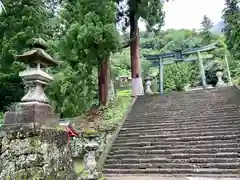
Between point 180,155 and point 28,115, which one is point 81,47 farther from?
point 28,115

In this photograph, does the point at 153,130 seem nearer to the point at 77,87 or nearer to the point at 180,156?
the point at 180,156

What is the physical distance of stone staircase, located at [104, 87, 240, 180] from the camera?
23.0 ft

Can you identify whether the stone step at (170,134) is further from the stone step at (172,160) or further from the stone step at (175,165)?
the stone step at (175,165)

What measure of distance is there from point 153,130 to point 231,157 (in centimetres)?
288

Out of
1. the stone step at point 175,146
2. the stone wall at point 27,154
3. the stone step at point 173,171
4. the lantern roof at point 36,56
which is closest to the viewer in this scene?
the stone wall at point 27,154

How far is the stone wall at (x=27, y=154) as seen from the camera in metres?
3.77

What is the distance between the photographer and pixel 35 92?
14.0 ft

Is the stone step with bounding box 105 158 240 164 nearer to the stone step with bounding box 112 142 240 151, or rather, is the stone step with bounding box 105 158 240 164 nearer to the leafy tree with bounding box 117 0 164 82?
the stone step with bounding box 112 142 240 151

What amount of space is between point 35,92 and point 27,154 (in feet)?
3.06

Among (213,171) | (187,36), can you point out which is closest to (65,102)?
(213,171)

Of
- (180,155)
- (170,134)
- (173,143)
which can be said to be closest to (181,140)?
(173,143)

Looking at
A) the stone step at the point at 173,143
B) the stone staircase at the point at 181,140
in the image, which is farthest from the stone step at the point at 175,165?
the stone step at the point at 173,143

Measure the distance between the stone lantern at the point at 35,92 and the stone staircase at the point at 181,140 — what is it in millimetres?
3655

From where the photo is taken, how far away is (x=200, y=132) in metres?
8.66
